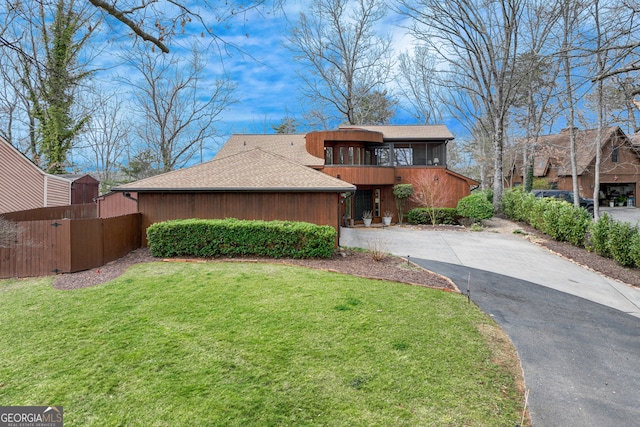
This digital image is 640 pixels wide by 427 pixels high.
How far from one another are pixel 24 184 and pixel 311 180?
14936 millimetres

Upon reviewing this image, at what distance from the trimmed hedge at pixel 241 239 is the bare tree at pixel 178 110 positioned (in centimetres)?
1833

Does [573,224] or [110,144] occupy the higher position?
[110,144]

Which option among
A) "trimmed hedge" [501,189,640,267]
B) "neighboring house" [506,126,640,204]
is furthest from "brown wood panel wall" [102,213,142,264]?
"neighboring house" [506,126,640,204]

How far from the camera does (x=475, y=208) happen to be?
1795 cm

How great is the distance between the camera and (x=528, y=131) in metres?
24.7

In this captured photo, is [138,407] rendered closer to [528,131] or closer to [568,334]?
[568,334]

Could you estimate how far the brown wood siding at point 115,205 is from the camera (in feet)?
52.2

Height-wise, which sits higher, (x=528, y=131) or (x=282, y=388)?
(x=528, y=131)

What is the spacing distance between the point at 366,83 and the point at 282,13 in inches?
1141

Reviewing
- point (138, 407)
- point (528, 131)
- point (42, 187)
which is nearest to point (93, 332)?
point (138, 407)

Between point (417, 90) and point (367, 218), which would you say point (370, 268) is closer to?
point (367, 218)

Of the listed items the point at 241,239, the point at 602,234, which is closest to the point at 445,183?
the point at 602,234

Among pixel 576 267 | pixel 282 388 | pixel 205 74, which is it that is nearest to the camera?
pixel 282 388

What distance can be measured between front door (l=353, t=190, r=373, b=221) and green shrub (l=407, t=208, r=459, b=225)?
101 inches
